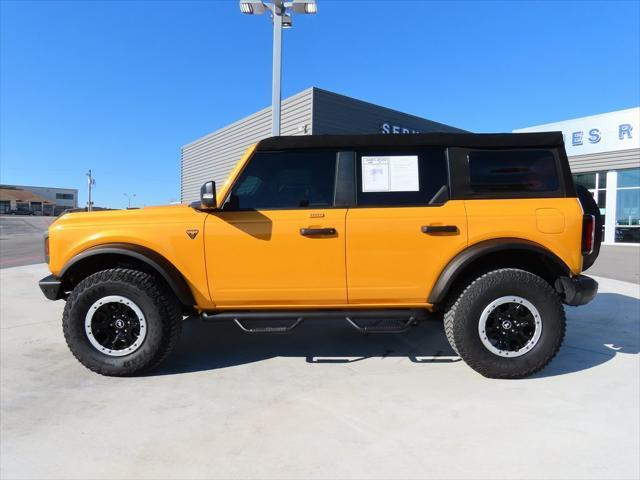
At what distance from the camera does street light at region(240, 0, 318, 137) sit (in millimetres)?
8188

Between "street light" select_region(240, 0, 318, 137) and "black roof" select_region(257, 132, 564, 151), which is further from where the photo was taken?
"street light" select_region(240, 0, 318, 137)

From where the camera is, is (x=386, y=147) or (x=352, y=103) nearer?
(x=386, y=147)

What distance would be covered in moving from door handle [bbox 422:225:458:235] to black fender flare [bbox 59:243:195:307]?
1.97m

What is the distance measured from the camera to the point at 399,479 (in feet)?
6.21

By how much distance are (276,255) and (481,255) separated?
1.61 m

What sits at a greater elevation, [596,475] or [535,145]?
[535,145]

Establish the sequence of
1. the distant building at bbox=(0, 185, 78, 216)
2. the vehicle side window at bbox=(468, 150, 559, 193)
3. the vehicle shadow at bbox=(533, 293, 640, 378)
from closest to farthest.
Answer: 1. the vehicle side window at bbox=(468, 150, 559, 193)
2. the vehicle shadow at bbox=(533, 293, 640, 378)
3. the distant building at bbox=(0, 185, 78, 216)

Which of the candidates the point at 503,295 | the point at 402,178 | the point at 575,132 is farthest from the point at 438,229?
the point at 575,132

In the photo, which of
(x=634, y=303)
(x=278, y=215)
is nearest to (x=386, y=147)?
(x=278, y=215)

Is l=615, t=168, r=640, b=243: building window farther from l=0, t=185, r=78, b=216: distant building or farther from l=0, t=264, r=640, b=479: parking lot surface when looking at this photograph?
l=0, t=185, r=78, b=216: distant building

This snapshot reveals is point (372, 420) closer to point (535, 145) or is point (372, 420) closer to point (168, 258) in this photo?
point (168, 258)

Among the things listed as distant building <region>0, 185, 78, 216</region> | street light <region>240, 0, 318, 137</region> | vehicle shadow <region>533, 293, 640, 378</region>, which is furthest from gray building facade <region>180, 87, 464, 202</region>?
distant building <region>0, 185, 78, 216</region>

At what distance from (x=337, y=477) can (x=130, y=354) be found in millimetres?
2015

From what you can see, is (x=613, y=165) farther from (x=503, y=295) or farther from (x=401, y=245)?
(x=401, y=245)
